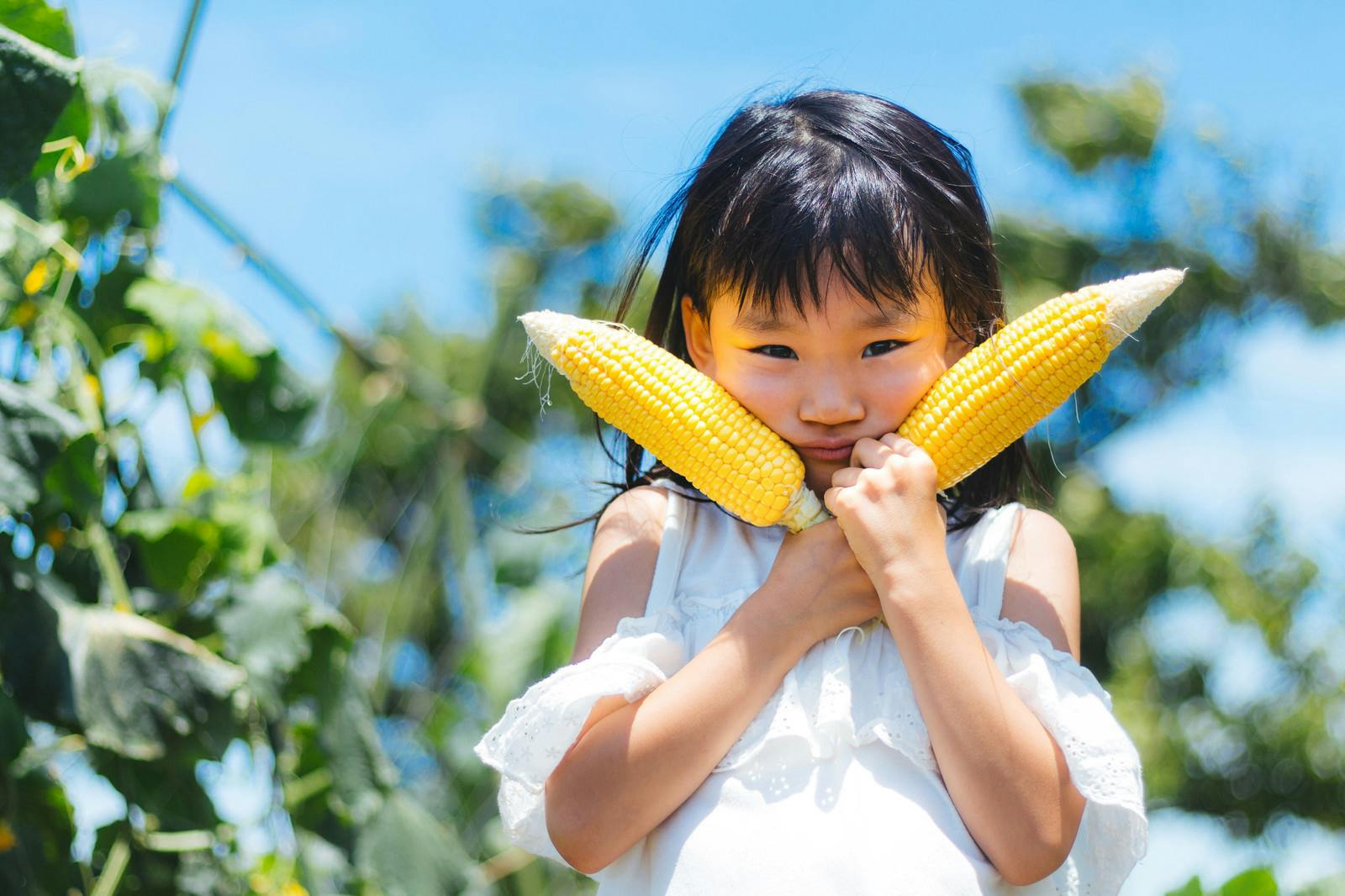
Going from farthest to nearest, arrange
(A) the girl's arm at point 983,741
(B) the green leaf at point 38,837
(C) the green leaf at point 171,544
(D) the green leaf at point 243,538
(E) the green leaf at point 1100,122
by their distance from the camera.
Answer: (E) the green leaf at point 1100,122 → (D) the green leaf at point 243,538 → (C) the green leaf at point 171,544 → (B) the green leaf at point 38,837 → (A) the girl's arm at point 983,741

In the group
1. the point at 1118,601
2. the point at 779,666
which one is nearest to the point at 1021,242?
the point at 1118,601

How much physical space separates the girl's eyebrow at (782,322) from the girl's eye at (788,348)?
0.02 meters

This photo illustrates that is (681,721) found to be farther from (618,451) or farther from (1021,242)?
(1021,242)

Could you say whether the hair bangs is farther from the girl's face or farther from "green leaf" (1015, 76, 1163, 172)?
"green leaf" (1015, 76, 1163, 172)

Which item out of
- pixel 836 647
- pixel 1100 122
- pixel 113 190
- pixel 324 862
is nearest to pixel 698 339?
pixel 836 647

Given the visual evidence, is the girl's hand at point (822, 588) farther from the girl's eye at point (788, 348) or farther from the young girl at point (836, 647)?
the girl's eye at point (788, 348)

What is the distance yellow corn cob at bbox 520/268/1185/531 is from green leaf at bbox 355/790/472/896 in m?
1.08

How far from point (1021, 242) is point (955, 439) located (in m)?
6.36

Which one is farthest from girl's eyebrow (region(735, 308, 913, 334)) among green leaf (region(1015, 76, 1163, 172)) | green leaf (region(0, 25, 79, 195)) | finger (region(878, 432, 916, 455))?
green leaf (region(1015, 76, 1163, 172))

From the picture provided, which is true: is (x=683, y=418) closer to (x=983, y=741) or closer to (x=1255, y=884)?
(x=983, y=741)

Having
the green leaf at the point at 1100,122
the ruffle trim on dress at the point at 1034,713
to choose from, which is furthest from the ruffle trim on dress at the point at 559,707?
the green leaf at the point at 1100,122

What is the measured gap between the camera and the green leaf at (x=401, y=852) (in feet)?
6.84

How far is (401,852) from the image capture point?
6.91ft

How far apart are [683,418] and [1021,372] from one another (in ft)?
1.09
